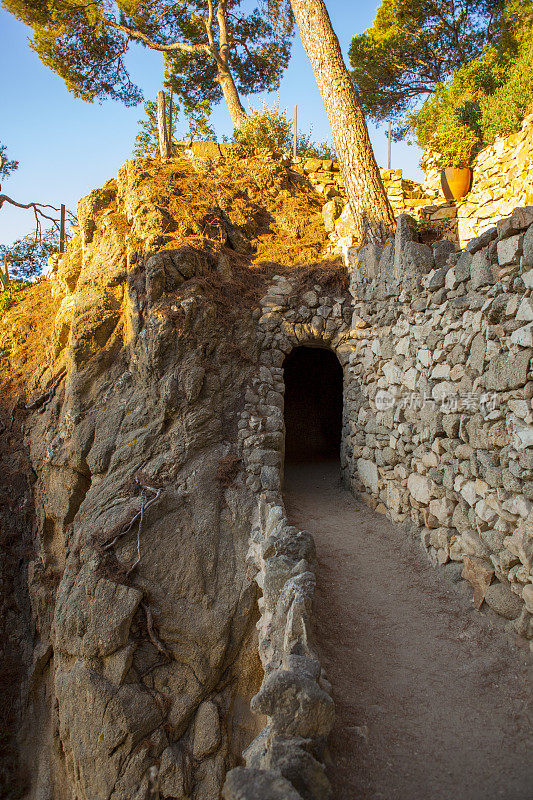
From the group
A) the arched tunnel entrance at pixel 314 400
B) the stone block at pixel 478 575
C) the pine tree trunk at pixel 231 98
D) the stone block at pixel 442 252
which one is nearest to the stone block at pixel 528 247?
the stone block at pixel 442 252

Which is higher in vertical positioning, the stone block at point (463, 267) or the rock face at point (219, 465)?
the stone block at point (463, 267)

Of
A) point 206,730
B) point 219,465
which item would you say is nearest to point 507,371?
point 219,465

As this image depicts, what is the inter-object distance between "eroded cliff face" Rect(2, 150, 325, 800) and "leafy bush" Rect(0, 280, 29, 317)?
2220mm

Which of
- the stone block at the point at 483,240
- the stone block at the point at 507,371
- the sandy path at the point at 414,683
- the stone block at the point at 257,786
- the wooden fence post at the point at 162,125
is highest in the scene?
the wooden fence post at the point at 162,125

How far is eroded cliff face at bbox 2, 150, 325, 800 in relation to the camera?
16.1 feet

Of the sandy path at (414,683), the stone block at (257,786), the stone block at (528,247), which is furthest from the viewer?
the stone block at (528,247)

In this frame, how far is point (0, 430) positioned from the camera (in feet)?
28.6

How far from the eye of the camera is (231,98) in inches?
461

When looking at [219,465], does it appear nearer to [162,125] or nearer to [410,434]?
[410,434]

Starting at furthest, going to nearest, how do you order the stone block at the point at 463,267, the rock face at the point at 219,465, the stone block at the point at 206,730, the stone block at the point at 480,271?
the stone block at the point at 206,730 → the stone block at the point at 463,267 → the stone block at the point at 480,271 → the rock face at the point at 219,465

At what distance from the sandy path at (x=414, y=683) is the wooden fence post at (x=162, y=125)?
29.4 ft

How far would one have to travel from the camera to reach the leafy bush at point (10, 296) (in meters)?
10.8

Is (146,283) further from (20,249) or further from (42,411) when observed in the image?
(20,249)

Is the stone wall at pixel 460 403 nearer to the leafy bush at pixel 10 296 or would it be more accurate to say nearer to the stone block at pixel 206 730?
the stone block at pixel 206 730
